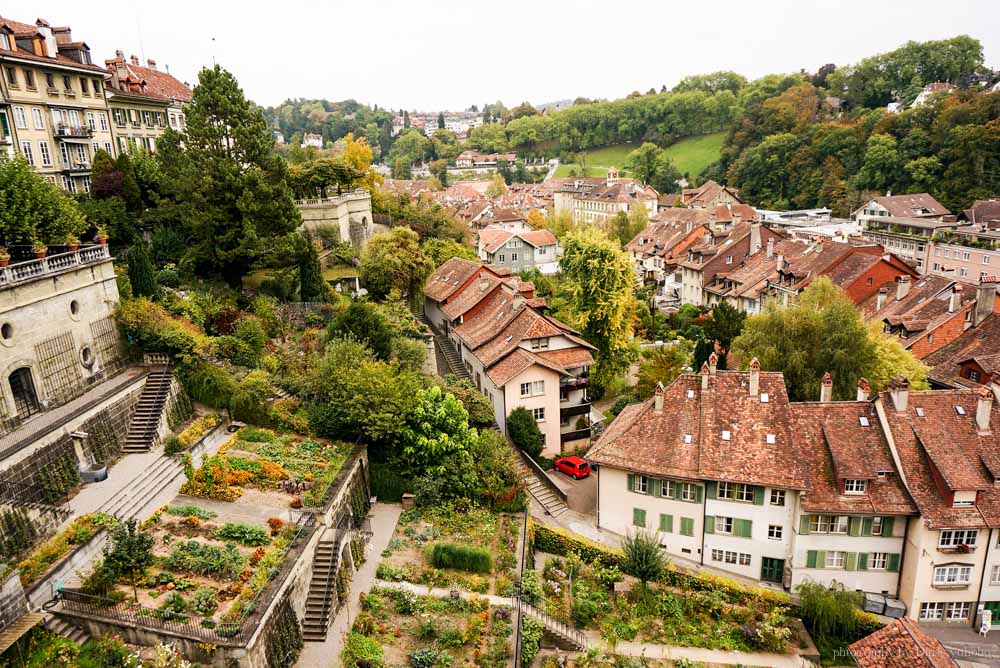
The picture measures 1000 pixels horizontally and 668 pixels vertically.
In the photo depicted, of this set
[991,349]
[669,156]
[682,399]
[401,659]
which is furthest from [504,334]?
[669,156]

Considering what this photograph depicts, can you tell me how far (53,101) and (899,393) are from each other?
50.6 metres

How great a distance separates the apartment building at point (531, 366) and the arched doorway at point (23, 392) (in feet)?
68.2

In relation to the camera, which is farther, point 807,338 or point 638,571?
point 807,338

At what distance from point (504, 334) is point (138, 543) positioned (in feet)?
80.1

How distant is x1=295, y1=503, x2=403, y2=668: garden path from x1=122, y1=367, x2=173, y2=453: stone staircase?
9.52 metres

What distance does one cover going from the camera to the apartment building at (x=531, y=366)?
3603 centimetres

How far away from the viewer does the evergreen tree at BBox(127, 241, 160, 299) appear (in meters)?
30.2

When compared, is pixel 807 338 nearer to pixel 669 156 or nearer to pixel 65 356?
pixel 65 356

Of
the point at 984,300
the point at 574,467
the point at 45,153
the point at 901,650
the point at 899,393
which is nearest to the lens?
the point at 901,650

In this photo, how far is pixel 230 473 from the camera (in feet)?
78.0

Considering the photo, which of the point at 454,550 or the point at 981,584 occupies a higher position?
the point at 454,550

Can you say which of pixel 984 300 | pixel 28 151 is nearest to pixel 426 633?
pixel 28 151

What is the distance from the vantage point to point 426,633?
21.0 meters

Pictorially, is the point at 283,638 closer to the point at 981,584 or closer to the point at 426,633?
the point at 426,633
